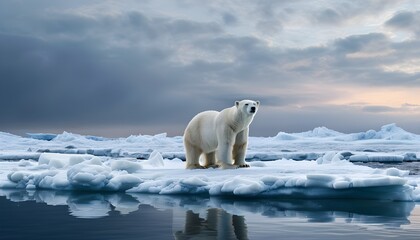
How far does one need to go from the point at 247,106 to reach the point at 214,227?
489 cm

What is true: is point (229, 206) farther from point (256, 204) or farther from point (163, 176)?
point (163, 176)

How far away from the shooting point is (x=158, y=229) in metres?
6.15

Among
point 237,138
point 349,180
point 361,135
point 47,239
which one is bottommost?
point 47,239

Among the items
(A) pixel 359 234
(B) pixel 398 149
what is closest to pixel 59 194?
(A) pixel 359 234

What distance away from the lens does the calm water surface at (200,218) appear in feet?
18.9

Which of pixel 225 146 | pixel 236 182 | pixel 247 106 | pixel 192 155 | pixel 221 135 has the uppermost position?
pixel 247 106

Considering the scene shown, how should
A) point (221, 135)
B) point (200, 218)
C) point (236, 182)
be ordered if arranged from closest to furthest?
point (200, 218), point (236, 182), point (221, 135)

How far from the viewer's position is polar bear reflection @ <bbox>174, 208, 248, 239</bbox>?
18.5 ft

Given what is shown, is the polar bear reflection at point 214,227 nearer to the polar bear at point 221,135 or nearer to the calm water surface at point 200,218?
the calm water surface at point 200,218

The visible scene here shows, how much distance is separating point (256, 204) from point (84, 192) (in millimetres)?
4268

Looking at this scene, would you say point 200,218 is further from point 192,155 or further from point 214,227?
point 192,155

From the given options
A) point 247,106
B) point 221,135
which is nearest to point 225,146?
point 221,135

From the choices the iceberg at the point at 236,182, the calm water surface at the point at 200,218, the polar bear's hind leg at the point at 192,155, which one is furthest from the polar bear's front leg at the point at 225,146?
the calm water surface at the point at 200,218

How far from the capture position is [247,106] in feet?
35.3
